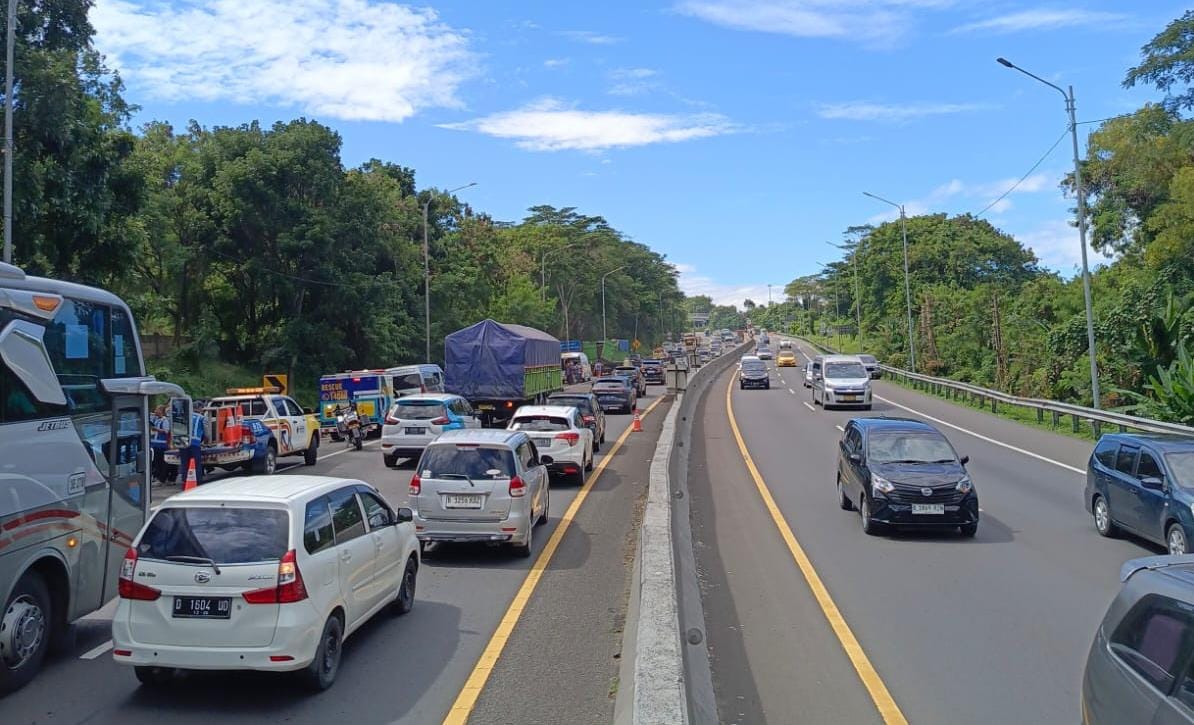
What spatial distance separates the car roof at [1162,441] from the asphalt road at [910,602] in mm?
1392

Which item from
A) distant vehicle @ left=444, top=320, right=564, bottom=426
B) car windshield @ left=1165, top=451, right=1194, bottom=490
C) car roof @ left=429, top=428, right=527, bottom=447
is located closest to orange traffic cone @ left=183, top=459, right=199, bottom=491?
car roof @ left=429, top=428, right=527, bottom=447

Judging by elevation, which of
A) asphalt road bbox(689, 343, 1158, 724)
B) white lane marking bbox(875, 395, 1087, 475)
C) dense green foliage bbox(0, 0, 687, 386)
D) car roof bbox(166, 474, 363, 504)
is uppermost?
dense green foliage bbox(0, 0, 687, 386)

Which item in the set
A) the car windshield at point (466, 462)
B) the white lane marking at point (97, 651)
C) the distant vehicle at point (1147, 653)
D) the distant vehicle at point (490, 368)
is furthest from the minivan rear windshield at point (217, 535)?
the distant vehicle at point (490, 368)

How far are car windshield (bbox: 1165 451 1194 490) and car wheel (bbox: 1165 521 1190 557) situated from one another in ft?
1.74

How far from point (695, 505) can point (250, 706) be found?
420 inches

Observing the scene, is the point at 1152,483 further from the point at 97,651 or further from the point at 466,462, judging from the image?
the point at 97,651

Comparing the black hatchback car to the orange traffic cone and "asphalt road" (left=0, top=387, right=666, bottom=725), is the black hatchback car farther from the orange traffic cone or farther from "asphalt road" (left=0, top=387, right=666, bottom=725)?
the orange traffic cone

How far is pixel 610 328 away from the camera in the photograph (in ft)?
378

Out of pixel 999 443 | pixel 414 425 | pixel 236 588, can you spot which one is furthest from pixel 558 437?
pixel 999 443

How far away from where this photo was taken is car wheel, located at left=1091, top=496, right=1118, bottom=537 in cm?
1309

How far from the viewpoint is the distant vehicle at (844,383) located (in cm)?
3694

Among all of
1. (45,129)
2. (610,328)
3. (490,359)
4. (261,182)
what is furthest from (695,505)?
(610,328)

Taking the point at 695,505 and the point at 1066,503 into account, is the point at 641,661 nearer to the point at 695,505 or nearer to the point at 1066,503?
the point at 695,505

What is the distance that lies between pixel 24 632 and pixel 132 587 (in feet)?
4.28
